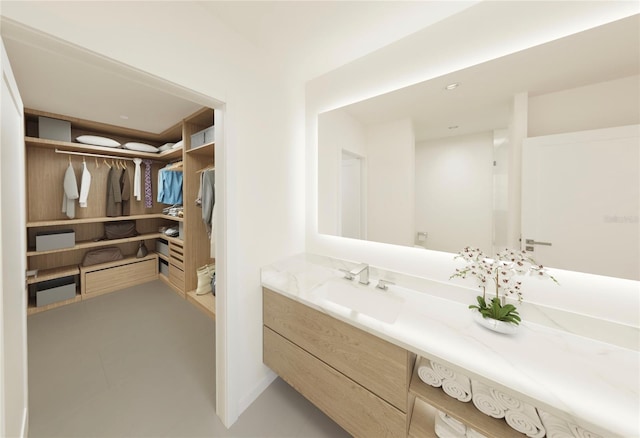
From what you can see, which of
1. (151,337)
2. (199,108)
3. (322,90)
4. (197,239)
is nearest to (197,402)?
(151,337)

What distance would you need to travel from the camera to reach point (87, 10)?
0.80m

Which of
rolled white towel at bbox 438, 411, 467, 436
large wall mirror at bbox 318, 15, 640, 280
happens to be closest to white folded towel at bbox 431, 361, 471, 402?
rolled white towel at bbox 438, 411, 467, 436

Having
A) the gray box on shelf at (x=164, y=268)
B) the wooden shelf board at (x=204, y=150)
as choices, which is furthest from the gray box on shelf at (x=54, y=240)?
the wooden shelf board at (x=204, y=150)

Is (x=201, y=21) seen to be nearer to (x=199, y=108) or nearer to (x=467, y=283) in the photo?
(x=199, y=108)

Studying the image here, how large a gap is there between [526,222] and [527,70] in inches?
28.8

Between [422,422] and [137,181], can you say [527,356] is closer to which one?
[422,422]

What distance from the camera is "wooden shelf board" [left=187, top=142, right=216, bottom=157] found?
7.91 ft

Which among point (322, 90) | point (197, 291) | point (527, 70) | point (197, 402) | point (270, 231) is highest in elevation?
point (322, 90)

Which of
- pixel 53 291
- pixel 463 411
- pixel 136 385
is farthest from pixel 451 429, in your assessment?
pixel 53 291

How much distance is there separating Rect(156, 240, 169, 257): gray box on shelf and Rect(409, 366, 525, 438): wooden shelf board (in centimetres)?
382

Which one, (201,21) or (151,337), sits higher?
(201,21)

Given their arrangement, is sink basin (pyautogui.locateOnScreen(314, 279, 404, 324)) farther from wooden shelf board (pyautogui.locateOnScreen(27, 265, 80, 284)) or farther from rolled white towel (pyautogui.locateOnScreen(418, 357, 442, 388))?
wooden shelf board (pyautogui.locateOnScreen(27, 265, 80, 284))

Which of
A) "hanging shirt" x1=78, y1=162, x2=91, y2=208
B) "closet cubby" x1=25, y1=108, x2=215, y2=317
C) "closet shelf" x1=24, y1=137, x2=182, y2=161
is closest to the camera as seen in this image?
"closet shelf" x1=24, y1=137, x2=182, y2=161

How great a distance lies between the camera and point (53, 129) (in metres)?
2.60
